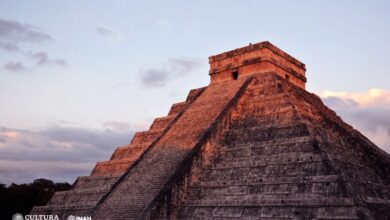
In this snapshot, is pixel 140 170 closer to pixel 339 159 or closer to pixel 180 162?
pixel 180 162

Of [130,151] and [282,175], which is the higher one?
[130,151]

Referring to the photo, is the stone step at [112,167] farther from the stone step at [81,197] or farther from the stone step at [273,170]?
the stone step at [273,170]

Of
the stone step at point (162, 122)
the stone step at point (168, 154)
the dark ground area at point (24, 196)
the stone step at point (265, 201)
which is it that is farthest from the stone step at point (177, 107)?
the dark ground area at point (24, 196)

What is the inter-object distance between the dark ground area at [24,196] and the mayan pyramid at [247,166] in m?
12.6

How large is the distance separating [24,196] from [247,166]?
24408 mm

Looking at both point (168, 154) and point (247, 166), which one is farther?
point (168, 154)

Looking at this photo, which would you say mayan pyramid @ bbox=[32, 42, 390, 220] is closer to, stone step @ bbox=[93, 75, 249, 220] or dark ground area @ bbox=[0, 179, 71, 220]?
stone step @ bbox=[93, 75, 249, 220]

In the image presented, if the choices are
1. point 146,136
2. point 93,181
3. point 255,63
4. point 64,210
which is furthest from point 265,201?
point 64,210

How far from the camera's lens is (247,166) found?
13094 millimetres

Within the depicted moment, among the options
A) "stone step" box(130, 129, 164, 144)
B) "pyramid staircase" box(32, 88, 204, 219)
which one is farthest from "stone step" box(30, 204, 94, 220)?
"stone step" box(130, 129, 164, 144)

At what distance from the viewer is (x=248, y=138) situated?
1427cm

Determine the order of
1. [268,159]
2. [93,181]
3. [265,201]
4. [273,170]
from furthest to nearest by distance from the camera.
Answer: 1. [93,181]
2. [268,159]
3. [273,170]
4. [265,201]

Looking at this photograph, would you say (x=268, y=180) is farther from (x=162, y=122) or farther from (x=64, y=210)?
(x=64, y=210)

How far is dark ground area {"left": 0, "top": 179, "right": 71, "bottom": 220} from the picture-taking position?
95.2 feet
